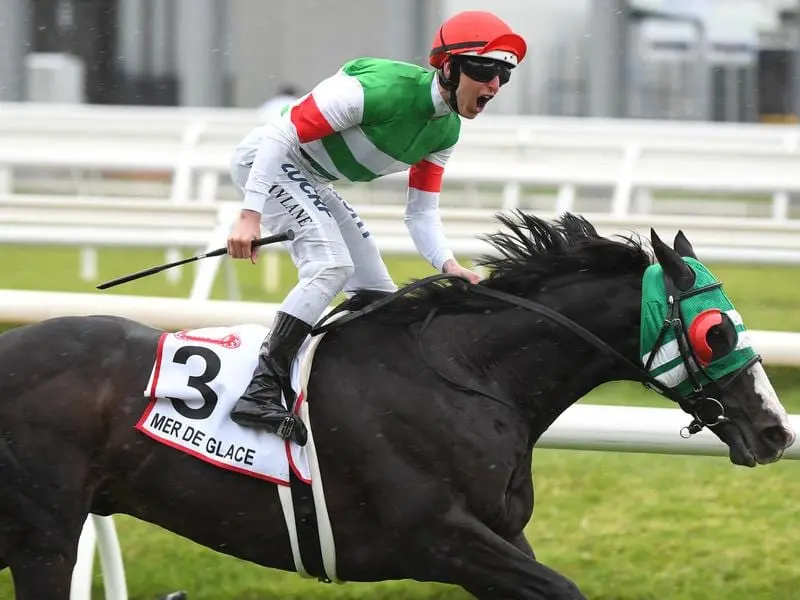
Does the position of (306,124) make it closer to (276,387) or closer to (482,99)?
(482,99)

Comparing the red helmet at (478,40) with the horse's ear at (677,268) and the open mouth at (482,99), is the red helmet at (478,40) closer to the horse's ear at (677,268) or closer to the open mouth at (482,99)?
the open mouth at (482,99)

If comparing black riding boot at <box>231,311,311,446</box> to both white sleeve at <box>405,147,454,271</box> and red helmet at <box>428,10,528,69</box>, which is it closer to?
white sleeve at <box>405,147,454,271</box>

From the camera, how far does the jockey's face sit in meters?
3.16

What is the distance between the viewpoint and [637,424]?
3727mm

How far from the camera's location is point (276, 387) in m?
3.14

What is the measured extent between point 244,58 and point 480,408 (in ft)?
46.2

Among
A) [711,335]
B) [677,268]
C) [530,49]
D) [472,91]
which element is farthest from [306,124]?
[530,49]

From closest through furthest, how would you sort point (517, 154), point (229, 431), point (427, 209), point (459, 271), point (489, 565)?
point (489, 565) → point (229, 431) → point (459, 271) → point (427, 209) → point (517, 154)

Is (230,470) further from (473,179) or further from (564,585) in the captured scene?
(473,179)

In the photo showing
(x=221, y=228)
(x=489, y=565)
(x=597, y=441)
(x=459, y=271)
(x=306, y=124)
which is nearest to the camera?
(x=489, y=565)

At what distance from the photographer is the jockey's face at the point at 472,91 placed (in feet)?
10.4

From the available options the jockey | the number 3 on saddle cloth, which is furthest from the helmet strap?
the number 3 on saddle cloth

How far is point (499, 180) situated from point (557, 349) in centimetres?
712

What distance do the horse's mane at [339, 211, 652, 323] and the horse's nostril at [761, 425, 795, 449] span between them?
46 cm
